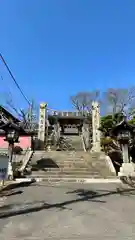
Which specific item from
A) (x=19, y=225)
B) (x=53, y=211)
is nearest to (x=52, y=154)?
(x=53, y=211)

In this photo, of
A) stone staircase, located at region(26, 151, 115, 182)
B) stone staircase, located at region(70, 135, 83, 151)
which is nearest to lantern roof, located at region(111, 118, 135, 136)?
stone staircase, located at region(26, 151, 115, 182)

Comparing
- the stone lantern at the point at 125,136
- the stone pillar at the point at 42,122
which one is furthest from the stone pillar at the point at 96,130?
the stone lantern at the point at 125,136

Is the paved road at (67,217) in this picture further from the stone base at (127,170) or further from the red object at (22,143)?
the red object at (22,143)

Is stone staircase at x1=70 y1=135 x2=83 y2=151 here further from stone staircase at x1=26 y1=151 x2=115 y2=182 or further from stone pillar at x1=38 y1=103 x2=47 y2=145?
stone staircase at x1=26 y1=151 x2=115 y2=182

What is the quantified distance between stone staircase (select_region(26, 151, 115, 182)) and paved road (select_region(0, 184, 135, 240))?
3.94 metres

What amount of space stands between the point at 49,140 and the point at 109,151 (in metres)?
7.96

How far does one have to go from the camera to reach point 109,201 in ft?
19.0

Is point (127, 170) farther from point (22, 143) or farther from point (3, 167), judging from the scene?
point (22, 143)

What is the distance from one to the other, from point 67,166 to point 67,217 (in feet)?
27.3

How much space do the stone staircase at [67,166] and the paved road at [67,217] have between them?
12.9 ft

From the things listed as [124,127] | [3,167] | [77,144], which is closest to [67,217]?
[3,167]

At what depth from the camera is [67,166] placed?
41.1 feet

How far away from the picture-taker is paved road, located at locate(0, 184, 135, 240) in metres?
3.30

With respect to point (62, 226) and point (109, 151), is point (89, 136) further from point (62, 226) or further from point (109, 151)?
point (62, 226)
